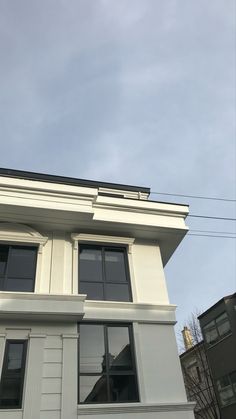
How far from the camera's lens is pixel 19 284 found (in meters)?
9.42

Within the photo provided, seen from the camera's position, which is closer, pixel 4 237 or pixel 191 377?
pixel 4 237

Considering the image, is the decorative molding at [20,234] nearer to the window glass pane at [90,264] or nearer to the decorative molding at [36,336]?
the window glass pane at [90,264]

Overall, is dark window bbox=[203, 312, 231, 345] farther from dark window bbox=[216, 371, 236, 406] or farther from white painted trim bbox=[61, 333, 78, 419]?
white painted trim bbox=[61, 333, 78, 419]

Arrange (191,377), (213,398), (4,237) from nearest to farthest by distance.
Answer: (4,237) < (213,398) < (191,377)

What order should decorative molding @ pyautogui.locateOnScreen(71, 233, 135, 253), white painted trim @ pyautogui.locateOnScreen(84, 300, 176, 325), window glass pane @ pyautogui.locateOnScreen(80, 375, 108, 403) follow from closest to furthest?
window glass pane @ pyautogui.locateOnScreen(80, 375, 108, 403) → white painted trim @ pyautogui.locateOnScreen(84, 300, 176, 325) → decorative molding @ pyautogui.locateOnScreen(71, 233, 135, 253)

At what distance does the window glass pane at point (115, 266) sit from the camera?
10.2 metres

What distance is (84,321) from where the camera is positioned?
29.7ft

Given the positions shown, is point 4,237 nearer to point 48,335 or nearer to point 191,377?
point 48,335

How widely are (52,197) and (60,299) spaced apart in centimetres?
288

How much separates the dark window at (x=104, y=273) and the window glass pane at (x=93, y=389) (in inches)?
77.7

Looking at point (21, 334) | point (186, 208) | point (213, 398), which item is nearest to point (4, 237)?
point (21, 334)

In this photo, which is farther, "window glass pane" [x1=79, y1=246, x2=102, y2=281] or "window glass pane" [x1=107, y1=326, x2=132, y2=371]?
"window glass pane" [x1=79, y1=246, x2=102, y2=281]

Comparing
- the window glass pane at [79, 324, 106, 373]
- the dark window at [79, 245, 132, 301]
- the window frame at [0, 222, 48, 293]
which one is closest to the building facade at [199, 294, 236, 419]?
the dark window at [79, 245, 132, 301]

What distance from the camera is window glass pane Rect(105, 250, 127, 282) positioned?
10211 millimetres
